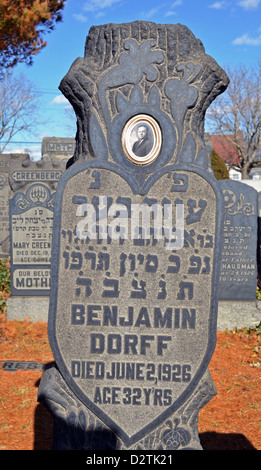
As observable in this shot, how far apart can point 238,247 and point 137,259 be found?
4886mm

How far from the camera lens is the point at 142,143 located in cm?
315

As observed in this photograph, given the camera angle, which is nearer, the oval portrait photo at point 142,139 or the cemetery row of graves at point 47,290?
the oval portrait photo at point 142,139

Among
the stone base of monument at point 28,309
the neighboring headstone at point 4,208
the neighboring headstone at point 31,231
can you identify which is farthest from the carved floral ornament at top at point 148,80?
the neighboring headstone at point 4,208

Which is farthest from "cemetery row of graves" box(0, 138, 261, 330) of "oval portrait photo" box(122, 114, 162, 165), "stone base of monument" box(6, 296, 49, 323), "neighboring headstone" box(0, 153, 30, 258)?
"oval portrait photo" box(122, 114, 162, 165)

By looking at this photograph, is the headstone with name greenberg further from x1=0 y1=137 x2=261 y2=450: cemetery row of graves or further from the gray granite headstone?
the gray granite headstone

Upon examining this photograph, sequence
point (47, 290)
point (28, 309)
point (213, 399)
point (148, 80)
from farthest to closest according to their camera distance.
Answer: point (47, 290) < point (28, 309) < point (213, 399) < point (148, 80)

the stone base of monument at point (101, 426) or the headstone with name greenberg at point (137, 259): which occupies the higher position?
the headstone with name greenberg at point (137, 259)

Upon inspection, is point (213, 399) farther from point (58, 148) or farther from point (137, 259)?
point (58, 148)

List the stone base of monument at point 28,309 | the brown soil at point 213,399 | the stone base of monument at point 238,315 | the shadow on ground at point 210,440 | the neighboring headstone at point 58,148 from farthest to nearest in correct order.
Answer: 1. the neighboring headstone at point 58,148
2. the stone base of monument at point 28,309
3. the stone base of monument at point 238,315
4. the brown soil at point 213,399
5. the shadow on ground at point 210,440

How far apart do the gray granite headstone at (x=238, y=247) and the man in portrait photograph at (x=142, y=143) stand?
478cm

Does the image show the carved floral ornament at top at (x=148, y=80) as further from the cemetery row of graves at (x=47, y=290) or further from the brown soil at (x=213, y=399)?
the cemetery row of graves at (x=47, y=290)

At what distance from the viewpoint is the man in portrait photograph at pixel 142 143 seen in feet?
10.3

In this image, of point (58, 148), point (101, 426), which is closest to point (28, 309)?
point (101, 426)

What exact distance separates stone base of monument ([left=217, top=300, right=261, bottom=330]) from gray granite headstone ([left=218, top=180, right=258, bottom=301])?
0.14 meters
